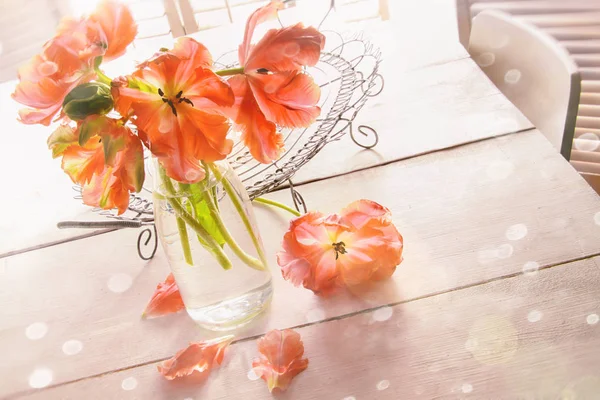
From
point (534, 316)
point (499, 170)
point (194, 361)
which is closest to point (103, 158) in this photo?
point (194, 361)

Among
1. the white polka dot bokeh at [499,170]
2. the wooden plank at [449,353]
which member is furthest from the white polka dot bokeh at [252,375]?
the white polka dot bokeh at [499,170]

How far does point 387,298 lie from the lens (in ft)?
2.62

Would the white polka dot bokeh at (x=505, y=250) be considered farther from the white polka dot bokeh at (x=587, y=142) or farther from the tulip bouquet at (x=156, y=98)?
the white polka dot bokeh at (x=587, y=142)

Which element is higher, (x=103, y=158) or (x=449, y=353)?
(x=103, y=158)

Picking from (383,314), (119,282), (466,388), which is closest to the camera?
(466,388)

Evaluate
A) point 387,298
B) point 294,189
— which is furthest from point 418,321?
point 294,189

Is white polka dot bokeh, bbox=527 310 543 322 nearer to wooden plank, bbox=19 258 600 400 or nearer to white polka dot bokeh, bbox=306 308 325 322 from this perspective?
wooden plank, bbox=19 258 600 400

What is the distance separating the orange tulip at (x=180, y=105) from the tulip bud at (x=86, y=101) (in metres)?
0.01

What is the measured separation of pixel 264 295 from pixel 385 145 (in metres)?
0.40

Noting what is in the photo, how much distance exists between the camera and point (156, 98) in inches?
22.0

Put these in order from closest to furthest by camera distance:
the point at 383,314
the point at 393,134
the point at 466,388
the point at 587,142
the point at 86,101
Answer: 1. the point at 86,101
2. the point at 466,388
3. the point at 383,314
4. the point at 393,134
5. the point at 587,142

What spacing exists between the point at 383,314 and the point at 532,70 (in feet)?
2.08

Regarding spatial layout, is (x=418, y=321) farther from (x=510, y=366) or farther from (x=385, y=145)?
(x=385, y=145)

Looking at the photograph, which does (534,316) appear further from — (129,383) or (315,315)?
(129,383)
